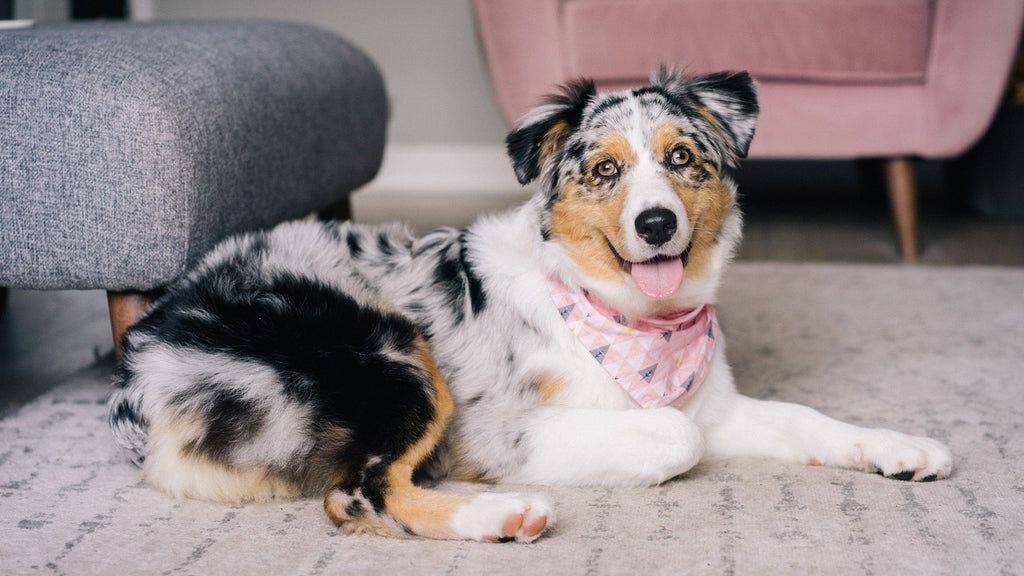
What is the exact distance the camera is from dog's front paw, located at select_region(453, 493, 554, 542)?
1749 mm

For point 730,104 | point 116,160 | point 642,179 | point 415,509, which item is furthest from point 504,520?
point 116,160

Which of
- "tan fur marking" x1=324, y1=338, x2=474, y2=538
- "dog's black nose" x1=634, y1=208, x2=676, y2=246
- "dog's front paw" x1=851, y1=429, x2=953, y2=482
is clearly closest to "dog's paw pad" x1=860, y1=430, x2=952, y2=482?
"dog's front paw" x1=851, y1=429, x2=953, y2=482

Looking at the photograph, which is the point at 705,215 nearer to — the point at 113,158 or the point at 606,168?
the point at 606,168

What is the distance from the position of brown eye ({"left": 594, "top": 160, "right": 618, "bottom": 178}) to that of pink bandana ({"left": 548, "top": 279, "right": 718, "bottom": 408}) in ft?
0.90

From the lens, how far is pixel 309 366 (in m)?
1.91

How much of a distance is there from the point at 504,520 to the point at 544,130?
36.3 inches

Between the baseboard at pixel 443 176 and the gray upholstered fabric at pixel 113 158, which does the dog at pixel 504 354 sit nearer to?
the gray upholstered fabric at pixel 113 158

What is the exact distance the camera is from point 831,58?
159 inches

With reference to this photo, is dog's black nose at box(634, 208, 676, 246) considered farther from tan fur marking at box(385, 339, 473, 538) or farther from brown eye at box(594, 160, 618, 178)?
tan fur marking at box(385, 339, 473, 538)

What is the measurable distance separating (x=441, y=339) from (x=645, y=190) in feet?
1.98

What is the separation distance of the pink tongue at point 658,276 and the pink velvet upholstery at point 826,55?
2.00 metres

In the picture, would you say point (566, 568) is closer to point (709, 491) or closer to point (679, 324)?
point (709, 491)

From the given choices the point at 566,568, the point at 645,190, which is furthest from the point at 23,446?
the point at 645,190

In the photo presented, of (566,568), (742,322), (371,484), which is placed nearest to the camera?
(566,568)
